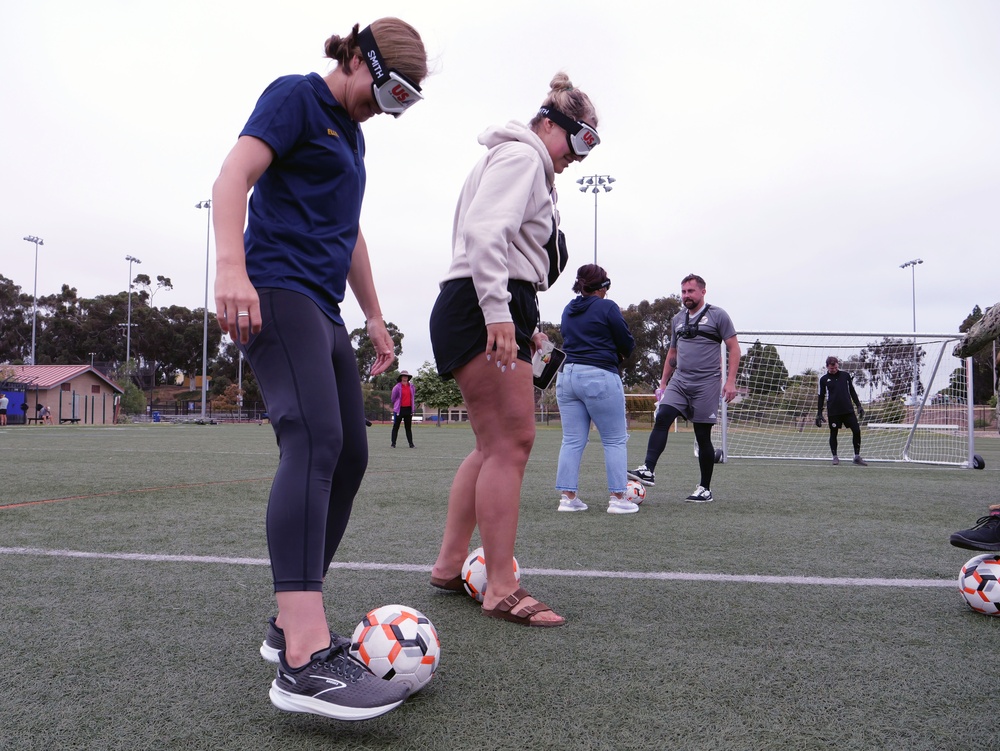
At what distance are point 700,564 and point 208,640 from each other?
224 centimetres

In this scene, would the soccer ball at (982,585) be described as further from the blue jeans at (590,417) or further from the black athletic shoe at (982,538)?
the blue jeans at (590,417)

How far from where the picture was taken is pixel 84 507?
5566 millimetres

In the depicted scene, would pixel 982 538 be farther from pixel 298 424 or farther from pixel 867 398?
pixel 867 398

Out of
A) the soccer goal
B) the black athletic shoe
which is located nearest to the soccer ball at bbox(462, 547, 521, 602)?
the black athletic shoe

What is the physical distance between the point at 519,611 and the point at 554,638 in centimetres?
20

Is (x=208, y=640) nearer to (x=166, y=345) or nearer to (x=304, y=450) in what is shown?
(x=304, y=450)

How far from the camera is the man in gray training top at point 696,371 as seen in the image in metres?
6.88

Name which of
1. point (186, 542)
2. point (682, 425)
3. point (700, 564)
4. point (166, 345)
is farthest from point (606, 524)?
point (166, 345)

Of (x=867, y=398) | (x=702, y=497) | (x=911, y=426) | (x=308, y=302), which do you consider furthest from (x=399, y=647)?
(x=867, y=398)

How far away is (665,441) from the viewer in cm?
707

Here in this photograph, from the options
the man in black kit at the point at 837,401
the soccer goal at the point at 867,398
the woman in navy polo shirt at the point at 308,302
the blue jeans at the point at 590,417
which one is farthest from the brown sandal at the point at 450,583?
the man in black kit at the point at 837,401

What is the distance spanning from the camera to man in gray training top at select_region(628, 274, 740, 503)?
6879 mm

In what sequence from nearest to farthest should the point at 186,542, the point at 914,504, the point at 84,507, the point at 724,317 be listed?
1. the point at 186,542
2. the point at 84,507
3. the point at 914,504
4. the point at 724,317

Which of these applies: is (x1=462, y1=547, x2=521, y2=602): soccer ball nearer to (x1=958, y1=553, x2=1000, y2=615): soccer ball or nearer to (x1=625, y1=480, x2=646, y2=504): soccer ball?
(x1=958, y1=553, x2=1000, y2=615): soccer ball
